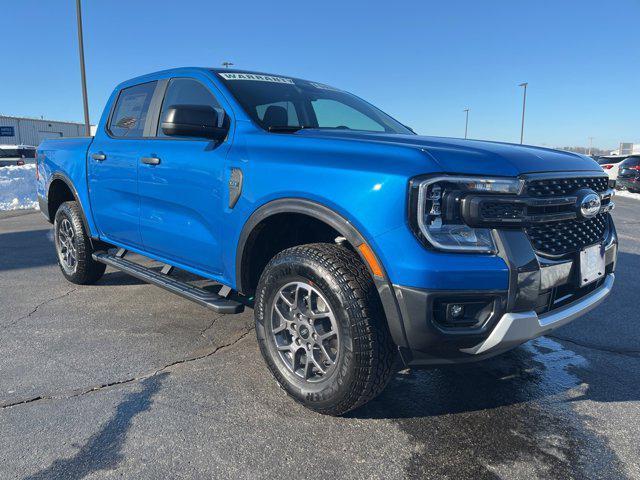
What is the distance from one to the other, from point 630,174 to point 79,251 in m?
19.7

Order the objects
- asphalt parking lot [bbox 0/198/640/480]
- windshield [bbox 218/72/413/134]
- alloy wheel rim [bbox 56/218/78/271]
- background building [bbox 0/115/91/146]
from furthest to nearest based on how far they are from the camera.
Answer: background building [bbox 0/115/91/146] < alloy wheel rim [bbox 56/218/78/271] < windshield [bbox 218/72/413/134] < asphalt parking lot [bbox 0/198/640/480]

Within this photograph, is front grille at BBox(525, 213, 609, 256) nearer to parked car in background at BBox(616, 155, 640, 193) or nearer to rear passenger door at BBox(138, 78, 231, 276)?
rear passenger door at BBox(138, 78, 231, 276)

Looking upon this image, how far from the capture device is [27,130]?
47.4 m

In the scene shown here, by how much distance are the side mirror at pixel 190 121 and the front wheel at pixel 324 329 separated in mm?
932

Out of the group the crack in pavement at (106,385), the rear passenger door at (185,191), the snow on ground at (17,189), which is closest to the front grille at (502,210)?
the rear passenger door at (185,191)

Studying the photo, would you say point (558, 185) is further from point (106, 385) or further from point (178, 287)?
point (106, 385)

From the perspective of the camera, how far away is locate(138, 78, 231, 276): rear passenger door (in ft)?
10.1

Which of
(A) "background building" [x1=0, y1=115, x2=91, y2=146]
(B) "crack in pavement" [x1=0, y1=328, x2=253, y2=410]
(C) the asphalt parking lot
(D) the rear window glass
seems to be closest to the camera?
(C) the asphalt parking lot

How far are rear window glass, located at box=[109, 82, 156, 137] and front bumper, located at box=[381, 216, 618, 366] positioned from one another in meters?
2.82

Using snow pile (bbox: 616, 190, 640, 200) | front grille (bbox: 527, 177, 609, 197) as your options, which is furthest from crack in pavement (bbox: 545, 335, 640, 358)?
snow pile (bbox: 616, 190, 640, 200)

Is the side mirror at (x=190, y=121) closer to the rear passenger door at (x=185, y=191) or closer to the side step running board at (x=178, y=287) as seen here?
the rear passenger door at (x=185, y=191)

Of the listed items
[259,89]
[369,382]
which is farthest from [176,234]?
[369,382]

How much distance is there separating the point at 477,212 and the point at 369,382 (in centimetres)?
93

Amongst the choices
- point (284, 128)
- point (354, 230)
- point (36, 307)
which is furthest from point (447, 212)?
point (36, 307)
